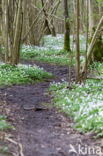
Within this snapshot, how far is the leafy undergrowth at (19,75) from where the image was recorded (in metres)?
14.2

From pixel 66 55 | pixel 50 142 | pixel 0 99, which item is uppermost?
pixel 50 142

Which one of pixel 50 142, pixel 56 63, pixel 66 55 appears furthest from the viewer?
pixel 66 55

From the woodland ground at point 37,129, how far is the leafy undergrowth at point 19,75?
1607 mm

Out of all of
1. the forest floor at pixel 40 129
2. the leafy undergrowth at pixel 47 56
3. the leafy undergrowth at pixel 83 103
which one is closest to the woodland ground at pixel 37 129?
the forest floor at pixel 40 129

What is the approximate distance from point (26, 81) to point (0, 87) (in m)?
1.73

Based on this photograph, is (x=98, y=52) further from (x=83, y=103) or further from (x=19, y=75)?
(x=83, y=103)

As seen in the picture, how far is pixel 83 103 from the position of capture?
9.30 metres

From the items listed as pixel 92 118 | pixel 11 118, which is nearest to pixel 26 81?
pixel 11 118

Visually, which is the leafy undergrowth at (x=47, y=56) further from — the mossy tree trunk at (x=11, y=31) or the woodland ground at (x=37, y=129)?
the woodland ground at (x=37, y=129)

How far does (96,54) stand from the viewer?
20.1 metres

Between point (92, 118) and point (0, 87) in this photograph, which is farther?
Answer: point (0, 87)

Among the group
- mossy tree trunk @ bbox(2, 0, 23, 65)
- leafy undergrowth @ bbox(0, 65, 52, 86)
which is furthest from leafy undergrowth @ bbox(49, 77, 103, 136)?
mossy tree trunk @ bbox(2, 0, 23, 65)

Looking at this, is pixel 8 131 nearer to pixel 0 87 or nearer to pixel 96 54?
pixel 0 87

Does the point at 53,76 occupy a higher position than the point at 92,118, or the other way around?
the point at 92,118
